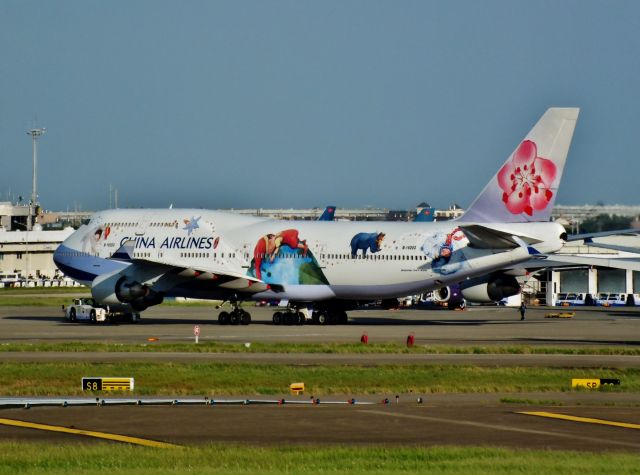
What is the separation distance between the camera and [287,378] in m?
38.2

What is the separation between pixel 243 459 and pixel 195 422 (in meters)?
5.45

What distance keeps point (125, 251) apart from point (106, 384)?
3916 cm

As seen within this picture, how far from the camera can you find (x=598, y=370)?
41.2 m

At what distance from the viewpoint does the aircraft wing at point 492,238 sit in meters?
65.3

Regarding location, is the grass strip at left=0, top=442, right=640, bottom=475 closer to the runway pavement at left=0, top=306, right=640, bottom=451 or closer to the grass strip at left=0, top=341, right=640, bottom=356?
the runway pavement at left=0, top=306, right=640, bottom=451

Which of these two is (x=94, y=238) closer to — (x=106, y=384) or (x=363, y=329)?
(x=363, y=329)

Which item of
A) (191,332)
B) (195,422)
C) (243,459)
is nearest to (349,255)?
(191,332)

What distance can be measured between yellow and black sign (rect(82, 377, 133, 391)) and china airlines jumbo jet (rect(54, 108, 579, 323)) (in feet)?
109

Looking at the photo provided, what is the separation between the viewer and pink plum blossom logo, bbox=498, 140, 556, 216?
67.4 m

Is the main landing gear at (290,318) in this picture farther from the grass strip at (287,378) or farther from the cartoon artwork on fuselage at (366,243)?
the grass strip at (287,378)

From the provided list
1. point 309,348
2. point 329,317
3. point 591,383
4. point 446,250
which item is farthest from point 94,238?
point 591,383

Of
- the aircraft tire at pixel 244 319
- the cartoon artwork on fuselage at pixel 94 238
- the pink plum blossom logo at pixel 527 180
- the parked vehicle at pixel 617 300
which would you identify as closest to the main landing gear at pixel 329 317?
the aircraft tire at pixel 244 319

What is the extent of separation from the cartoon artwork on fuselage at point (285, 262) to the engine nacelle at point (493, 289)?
13025 millimetres

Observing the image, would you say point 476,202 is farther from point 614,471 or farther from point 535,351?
point 614,471
